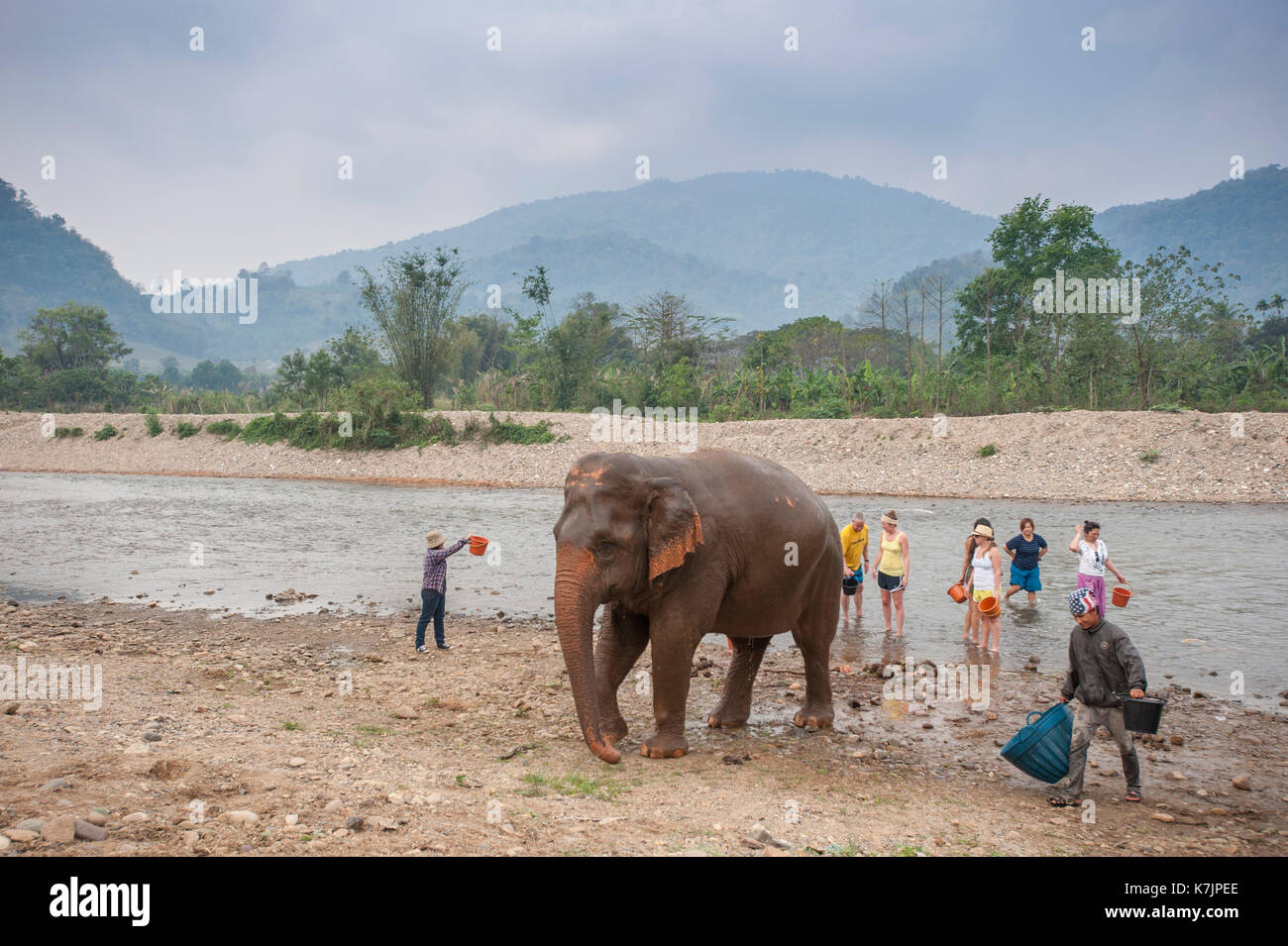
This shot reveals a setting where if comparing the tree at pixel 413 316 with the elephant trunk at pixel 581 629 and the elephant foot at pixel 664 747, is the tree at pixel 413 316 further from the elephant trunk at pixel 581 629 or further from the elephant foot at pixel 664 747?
the elephant trunk at pixel 581 629

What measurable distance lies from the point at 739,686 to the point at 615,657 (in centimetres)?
143

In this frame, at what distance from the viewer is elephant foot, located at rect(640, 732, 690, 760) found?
7.00 metres

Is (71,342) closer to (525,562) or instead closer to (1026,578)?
A: (525,562)

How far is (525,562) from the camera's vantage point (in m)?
18.9

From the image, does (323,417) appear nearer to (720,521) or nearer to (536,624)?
(536,624)

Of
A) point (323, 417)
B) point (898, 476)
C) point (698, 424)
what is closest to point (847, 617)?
point (898, 476)

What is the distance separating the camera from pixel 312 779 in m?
5.86

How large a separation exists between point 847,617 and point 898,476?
21.9m

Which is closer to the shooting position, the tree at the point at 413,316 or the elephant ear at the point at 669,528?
the elephant ear at the point at 669,528

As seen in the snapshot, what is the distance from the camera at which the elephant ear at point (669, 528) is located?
680 centimetres

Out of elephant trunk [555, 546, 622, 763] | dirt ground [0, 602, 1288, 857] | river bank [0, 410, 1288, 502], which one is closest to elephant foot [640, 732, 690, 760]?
dirt ground [0, 602, 1288, 857]
